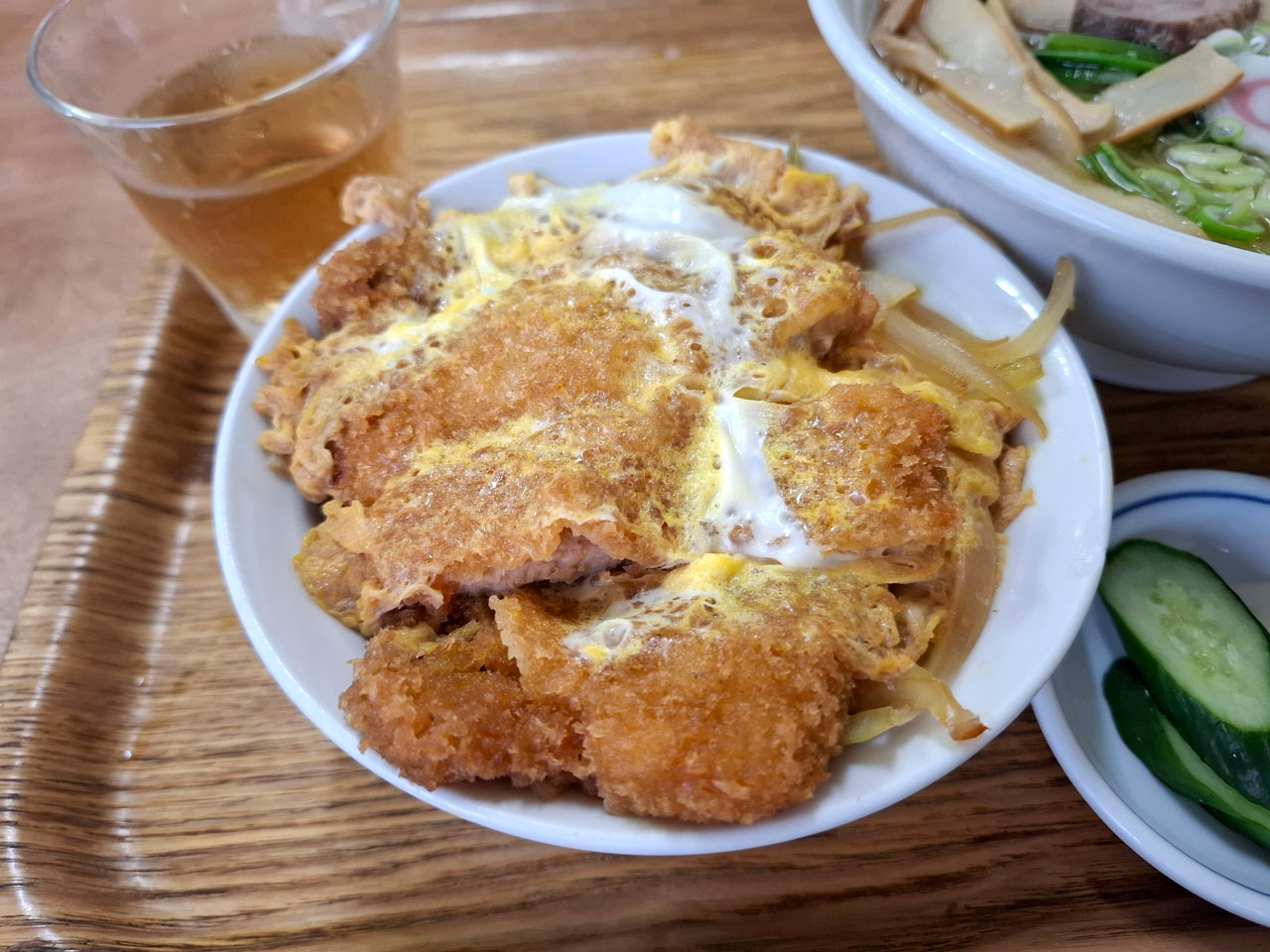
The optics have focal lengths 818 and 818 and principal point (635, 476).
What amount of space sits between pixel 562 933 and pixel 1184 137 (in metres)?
1.91

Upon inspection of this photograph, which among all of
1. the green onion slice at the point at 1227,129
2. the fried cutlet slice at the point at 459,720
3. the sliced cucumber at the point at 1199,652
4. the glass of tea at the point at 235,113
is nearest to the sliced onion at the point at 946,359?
the sliced cucumber at the point at 1199,652

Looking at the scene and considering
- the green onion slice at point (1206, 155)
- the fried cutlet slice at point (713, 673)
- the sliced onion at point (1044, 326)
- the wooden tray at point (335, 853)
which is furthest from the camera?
the green onion slice at point (1206, 155)

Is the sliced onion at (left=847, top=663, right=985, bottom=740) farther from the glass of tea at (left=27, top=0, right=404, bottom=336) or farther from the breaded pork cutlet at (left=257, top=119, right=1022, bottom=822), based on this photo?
the glass of tea at (left=27, top=0, right=404, bottom=336)

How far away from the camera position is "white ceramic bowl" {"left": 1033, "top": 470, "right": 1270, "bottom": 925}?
1.28 m

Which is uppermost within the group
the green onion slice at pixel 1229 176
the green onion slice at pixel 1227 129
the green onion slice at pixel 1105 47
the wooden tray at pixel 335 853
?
the green onion slice at pixel 1105 47

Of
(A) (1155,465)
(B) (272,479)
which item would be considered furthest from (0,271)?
(A) (1155,465)

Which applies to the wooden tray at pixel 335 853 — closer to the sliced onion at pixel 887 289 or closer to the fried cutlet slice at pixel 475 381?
the fried cutlet slice at pixel 475 381

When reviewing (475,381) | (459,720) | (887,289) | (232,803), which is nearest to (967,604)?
(887,289)

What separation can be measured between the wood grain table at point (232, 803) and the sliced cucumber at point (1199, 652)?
232 mm

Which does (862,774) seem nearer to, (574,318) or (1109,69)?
(574,318)

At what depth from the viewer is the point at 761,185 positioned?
174 cm

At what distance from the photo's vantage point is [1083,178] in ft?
5.15

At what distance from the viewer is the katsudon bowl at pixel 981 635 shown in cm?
110

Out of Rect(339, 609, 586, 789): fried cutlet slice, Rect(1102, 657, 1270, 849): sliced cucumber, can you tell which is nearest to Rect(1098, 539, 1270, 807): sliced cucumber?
Rect(1102, 657, 1270, 849): sliced cucumber
